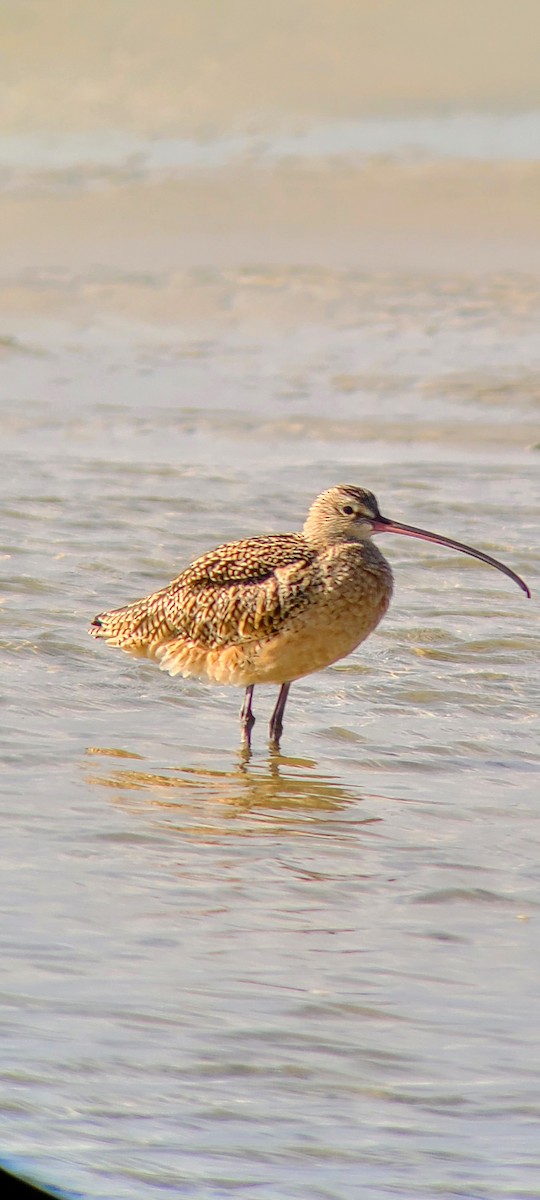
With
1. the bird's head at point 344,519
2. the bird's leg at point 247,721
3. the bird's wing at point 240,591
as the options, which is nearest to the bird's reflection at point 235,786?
the bird's leg at point 247,721

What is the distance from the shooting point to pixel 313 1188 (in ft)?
11.2

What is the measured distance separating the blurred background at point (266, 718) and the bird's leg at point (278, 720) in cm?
12

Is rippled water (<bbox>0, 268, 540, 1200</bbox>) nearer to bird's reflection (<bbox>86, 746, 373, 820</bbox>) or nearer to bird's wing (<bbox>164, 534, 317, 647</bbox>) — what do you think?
bird's reflection (<bbox>86, 746, 373, 820</bbox>)

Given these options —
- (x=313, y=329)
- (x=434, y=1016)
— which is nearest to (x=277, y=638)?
(x=434, y=1016)

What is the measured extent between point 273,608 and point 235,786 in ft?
2.66

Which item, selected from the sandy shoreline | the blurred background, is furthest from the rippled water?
the sandy shoreline

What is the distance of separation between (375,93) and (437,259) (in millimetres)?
4045

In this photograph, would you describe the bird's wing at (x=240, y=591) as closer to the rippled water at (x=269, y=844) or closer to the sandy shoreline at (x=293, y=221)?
the rippled water at (x=269, y=844)

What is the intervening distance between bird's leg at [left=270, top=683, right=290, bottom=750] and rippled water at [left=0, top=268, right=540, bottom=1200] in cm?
9

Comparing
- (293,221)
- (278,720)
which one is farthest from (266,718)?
(293,221)

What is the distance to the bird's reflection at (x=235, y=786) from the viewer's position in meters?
5.95

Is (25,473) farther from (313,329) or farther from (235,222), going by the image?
Answer: (235,222)

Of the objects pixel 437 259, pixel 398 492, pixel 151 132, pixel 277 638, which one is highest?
pixel 151 132

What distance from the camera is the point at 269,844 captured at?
5.52 m
